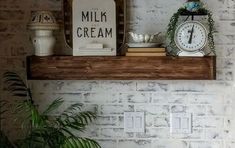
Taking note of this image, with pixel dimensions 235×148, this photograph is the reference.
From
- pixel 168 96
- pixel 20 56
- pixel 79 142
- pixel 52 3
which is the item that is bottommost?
pixel 79 142

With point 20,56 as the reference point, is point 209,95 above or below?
below

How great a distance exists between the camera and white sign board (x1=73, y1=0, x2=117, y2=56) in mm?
2102

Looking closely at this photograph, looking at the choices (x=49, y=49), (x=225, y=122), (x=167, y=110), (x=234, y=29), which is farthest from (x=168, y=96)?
(x=49, y=49)

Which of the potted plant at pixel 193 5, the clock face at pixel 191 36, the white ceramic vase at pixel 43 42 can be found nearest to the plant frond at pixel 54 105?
the white ceramic vase at pixel 43 42

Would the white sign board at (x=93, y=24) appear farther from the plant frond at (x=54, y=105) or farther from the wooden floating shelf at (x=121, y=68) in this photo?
the plant frond at (x=54, y=105)

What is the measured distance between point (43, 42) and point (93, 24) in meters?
0.29

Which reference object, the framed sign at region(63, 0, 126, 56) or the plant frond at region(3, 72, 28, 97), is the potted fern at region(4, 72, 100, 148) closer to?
the plant frond at region(3, 72, 28, 97)

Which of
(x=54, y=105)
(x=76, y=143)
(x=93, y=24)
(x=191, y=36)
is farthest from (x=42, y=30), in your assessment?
(x=191, y=36)

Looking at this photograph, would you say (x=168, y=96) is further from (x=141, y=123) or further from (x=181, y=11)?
(x=181, y=11)

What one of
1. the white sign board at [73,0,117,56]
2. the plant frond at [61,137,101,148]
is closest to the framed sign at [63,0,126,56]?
the white sign board at [73,0,117,56]

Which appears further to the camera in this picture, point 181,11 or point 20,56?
point 20,56

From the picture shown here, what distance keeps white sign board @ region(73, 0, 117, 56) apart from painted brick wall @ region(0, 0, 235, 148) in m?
0.14

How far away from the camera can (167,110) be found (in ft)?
7.27

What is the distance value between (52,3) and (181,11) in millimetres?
724
